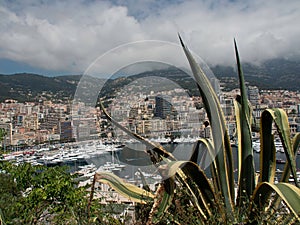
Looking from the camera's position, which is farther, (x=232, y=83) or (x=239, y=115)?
(x=232, y=83)

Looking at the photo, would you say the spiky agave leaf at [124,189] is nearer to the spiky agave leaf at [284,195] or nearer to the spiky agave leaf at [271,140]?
the spiky agave leaf at [284,195]

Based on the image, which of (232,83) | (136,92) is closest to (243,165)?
(136,92)

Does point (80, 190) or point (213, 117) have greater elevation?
point (213, 117)

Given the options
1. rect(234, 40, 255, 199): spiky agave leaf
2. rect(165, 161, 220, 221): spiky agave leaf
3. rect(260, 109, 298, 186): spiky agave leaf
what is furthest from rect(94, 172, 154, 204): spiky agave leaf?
rect(260, 109, 298, 186): spiky agave leaf

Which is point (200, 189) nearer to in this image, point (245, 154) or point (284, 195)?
point (245, 154)

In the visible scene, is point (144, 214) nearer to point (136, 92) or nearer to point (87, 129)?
point (87, 129)

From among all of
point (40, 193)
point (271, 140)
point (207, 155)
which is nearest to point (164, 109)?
point (207, 155)

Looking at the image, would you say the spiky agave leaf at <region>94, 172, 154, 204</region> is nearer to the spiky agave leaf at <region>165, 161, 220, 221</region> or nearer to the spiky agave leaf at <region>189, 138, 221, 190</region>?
the spiky agave leaf at <region>165, 161, 220, 221</region>

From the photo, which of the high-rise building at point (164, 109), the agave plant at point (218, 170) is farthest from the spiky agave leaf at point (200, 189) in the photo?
the high-rise building at point (164, 109)
